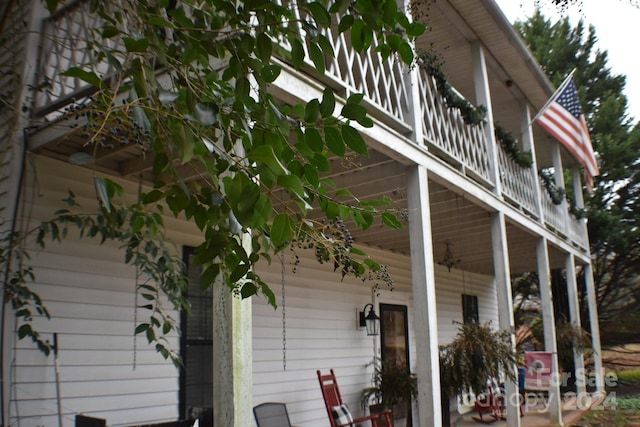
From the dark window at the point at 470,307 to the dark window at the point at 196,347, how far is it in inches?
310

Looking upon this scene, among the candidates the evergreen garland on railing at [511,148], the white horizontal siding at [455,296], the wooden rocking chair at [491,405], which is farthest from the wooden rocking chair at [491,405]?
the evergreen garland on railing at [511,148]

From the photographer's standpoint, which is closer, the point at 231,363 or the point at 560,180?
the point at 231,363

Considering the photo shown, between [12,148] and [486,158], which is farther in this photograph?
[486,158]

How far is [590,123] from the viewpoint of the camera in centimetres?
2098

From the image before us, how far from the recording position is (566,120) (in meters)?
9.77

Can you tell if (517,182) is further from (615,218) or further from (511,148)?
(615,218)

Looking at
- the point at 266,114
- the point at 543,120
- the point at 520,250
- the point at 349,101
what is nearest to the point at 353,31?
the point at 349,101

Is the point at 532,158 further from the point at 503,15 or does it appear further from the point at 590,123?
the point at 590,123

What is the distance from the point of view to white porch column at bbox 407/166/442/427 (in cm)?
495

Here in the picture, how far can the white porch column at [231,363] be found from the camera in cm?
301

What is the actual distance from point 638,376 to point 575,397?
958 cm

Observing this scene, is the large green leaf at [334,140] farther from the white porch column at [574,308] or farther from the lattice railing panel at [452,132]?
the white porch column at [574,308]

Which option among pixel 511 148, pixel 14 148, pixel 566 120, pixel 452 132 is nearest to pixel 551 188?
pixel 566 120

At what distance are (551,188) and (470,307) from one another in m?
3.37
